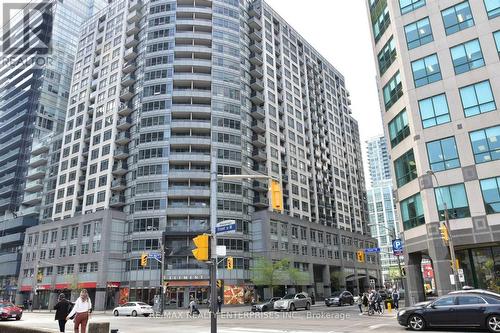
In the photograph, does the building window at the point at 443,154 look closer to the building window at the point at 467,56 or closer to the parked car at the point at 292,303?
the building window at the point at 467,56

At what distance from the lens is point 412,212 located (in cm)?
3159

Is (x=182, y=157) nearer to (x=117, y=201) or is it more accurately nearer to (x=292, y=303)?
(x=117, y=201)

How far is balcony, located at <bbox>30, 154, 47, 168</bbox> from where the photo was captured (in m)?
89.5

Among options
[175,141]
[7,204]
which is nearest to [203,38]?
[175,141]

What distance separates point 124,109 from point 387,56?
51.5 metres

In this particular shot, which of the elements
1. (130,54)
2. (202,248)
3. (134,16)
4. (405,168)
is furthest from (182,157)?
(202,248)

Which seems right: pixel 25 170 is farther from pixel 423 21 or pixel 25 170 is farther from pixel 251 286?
pixel 423 21

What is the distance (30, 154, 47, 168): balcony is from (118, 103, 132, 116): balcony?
91.3 ft

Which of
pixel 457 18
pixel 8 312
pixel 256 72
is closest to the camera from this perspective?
pixel 8 312

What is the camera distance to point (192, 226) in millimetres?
62594

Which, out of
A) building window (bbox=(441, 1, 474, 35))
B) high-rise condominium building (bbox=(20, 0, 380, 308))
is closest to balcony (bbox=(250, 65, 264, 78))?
high-rise condominium building (bbox=(20, 0, 380, 308))

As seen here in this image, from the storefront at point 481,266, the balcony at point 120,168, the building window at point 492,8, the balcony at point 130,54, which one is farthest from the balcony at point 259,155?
the building window at point 492,8

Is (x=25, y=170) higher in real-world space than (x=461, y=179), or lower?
higher

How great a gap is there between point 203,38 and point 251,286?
45.3 meters
